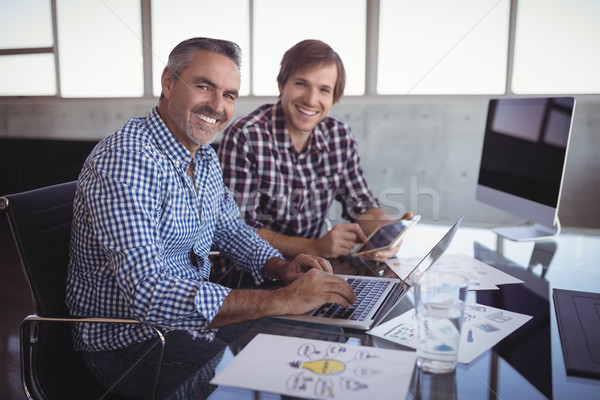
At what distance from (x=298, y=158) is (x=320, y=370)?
1.37 m

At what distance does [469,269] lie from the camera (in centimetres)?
142

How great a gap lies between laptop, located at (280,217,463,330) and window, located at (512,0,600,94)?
3.33 meters

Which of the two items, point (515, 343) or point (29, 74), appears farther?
point (29, 74)

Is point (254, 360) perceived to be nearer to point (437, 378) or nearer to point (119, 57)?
point (437, 378)

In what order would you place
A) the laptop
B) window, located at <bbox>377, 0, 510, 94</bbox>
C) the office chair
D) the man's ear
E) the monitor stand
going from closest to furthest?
the laptop
the office chair
the man's ear
the monitor stand
window, located at <bbox>377, 0, 510, 94</bbox>

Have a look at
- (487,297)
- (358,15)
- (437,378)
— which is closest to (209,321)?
(437,378)

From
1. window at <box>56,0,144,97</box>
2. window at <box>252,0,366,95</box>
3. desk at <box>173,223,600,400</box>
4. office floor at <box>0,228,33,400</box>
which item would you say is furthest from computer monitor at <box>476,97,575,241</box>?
window at <box>56,0,144,97</box>

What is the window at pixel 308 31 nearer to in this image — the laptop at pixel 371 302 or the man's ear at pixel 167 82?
the man's ear at pixel 167 82

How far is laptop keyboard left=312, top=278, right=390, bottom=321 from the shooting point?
1031 millimetres

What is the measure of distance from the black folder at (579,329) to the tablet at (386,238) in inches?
18.0

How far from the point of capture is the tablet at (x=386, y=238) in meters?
1.51

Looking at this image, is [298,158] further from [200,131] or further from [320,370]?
[320,370]

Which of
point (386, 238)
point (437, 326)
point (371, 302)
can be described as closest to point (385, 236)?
point (386, 238)

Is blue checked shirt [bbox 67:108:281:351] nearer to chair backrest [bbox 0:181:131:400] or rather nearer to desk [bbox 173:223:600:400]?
chair backrest [bbox 0:181:131:400]
